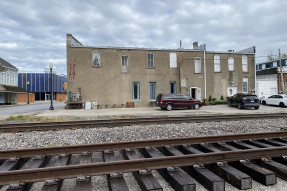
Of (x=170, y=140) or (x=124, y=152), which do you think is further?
(x=170, y=140)

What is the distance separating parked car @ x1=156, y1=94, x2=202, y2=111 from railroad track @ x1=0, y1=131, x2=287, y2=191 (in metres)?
14.0

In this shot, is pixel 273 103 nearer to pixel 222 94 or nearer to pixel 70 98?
pixel 222 94

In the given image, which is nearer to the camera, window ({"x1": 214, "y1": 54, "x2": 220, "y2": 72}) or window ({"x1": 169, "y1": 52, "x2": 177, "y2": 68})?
window ({"x1": 169, "y1": 52, "x2": 177, "y2": 68})

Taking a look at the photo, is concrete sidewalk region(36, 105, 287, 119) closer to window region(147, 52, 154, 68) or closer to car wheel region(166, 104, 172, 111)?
car wheel region(166, 104, 172, 111)

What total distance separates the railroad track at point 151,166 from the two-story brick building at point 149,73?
19081 mm

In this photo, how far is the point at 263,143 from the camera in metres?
5.76

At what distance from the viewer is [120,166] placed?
369 centimetres

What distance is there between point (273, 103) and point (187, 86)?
34.9 feet

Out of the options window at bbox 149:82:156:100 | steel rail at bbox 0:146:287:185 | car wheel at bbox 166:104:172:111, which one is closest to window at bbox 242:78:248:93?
window at bbox 149:82:156:100

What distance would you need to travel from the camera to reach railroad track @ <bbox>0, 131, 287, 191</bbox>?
334 cm

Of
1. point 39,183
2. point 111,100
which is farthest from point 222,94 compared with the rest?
point 39,183

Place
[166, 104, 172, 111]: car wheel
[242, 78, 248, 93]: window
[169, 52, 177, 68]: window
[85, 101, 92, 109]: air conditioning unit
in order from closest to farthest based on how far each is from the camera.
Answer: [166, 104, 172, 111]: car wheel, [85, 101, 92, 109]: air conditioning unit, [169, 52, 177, 68]: window, [242, 78, 248, 93]: window

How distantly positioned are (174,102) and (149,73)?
6.81 m

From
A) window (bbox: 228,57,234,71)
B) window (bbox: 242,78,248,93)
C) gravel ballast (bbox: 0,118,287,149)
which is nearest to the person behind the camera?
gravel ballast (bbox: 0,118,287,149)
